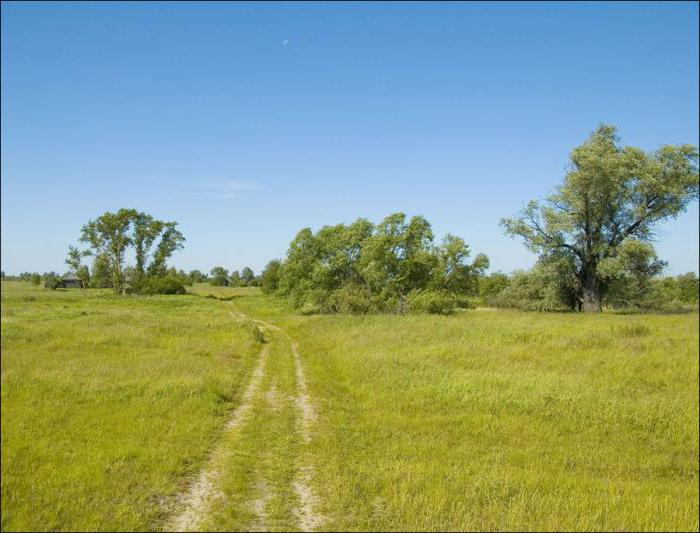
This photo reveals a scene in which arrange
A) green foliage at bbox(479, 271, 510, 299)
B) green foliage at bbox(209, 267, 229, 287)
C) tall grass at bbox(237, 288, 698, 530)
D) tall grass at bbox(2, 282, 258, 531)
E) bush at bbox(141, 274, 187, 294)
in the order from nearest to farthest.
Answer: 1. tall grass at bbox(2, 282, 258, 531)
2. bush at bbox(141, 274, 187, 294)
3. green foliage at bbox(209, 267, 229, 287)
4. tall grass at bbox(237, 288, 698, 530)
5. green foliage at bbox(479, 271, 510, 299)

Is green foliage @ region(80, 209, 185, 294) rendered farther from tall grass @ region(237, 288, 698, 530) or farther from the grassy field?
tall grass @ region(237, 288, 698, 530)

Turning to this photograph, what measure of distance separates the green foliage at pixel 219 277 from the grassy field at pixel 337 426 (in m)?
0.10

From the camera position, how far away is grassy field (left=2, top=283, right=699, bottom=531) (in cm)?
347

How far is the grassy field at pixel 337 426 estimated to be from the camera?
3467mm

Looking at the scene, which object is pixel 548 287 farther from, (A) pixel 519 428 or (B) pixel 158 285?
(B) pixel 158 285

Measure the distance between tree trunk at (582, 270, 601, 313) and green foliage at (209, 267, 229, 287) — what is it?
26736mm

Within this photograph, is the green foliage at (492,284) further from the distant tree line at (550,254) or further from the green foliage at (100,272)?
the green foliage at (100,272)

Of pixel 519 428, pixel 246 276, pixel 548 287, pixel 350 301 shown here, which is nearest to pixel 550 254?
pixel 548 287

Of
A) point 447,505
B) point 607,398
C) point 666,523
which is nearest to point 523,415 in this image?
point 607,398

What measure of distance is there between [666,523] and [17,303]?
7.90 meters

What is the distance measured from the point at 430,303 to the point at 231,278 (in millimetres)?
27061

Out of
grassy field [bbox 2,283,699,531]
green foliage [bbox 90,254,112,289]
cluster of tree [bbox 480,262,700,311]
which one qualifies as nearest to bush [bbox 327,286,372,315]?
cluster of tree [bbox 480,262,700,311]

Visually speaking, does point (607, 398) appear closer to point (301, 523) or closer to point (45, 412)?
point (301, 523)

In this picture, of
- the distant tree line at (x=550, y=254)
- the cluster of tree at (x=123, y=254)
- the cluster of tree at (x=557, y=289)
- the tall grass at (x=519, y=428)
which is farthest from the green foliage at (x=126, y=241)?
the cluster of tree at (x=557, y=289)
